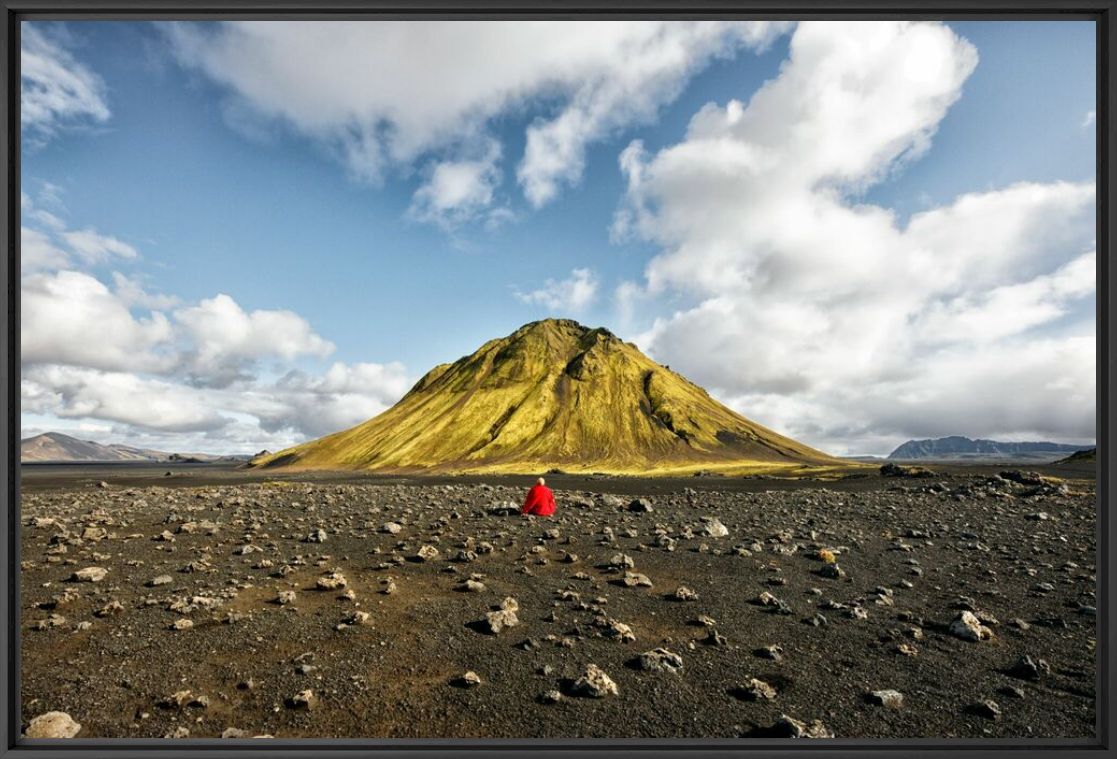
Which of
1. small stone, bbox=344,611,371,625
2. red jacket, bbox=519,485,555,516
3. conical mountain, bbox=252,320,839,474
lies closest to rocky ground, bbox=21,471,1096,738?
small stone, bbox=344,611,371,625

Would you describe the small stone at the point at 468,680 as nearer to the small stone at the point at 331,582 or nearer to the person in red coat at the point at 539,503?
the small stone at the point at 331,582

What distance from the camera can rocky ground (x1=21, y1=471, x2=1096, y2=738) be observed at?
4621mm

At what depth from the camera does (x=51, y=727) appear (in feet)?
14.2

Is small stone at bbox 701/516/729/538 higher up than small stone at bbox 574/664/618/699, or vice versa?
small stone at bbox 701/516/729/538

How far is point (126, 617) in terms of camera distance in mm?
6535

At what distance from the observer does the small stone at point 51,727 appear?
4.32 m

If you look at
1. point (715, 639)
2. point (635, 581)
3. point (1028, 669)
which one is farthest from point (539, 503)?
point (1028, 669)

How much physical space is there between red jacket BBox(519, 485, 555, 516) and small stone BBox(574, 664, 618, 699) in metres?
10.4

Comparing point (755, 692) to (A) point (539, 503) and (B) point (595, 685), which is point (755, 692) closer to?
(B) point (595, 685)

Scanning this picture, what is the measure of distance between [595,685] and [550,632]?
1571 mm

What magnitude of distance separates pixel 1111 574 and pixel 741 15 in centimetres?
607

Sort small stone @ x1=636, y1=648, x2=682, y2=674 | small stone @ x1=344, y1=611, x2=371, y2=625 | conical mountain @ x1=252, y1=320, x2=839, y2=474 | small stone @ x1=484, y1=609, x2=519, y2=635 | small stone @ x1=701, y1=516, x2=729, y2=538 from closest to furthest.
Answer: small stone @ x1=636, y1=648, x2=682, y2=674 < small stone @ x1=484, y1=609, x2=519, y2=635 < small stone @ x1=344, y1=611, x2=371, y2=625 < small stone @ x1=701, y1=516, x2=729, y2=538 < conical mountain @ x1=252, y1=320, x2=839, y2=474

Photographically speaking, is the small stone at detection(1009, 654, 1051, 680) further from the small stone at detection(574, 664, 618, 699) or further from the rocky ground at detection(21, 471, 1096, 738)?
the small stone at detection(574, 664, 618, 699)

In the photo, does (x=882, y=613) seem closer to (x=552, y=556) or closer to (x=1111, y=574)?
(x=1111, y=574)
